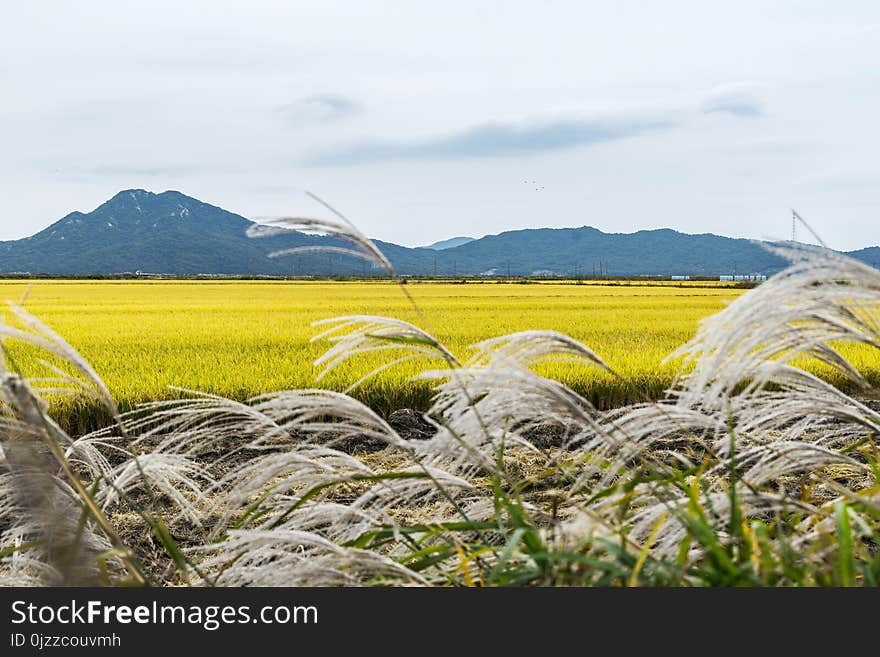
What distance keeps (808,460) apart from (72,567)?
2156 millimetres

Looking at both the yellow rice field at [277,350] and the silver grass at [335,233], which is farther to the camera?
the yellow rice field at [277,350]

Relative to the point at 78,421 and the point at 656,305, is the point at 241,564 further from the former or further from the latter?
the point at 656,305

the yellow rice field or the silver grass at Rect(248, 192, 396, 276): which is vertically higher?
the silver grass at Rect(248, 192, 396, 276)

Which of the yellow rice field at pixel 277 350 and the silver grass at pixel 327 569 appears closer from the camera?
the silver grass at pixel 327 569

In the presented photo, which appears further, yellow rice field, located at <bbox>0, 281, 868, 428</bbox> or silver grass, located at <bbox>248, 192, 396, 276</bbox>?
yellow rice field, located at <bbox>0, 281, 868, 428</bbox>

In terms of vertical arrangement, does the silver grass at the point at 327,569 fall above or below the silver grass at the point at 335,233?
below

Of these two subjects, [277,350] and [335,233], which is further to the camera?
[277,350]

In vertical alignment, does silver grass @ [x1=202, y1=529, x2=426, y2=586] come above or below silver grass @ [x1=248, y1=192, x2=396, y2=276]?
below

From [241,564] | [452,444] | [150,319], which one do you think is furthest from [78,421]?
[150,319]

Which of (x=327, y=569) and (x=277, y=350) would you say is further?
(x=277, y=350)

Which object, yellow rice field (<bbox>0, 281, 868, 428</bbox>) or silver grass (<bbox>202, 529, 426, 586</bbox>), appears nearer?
silver grass (<bbox>202, 529, 426, 586</bbox>)

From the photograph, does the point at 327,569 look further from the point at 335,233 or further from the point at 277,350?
the point at 277,350

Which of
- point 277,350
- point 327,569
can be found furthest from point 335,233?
point 277,350

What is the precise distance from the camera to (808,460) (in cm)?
236
